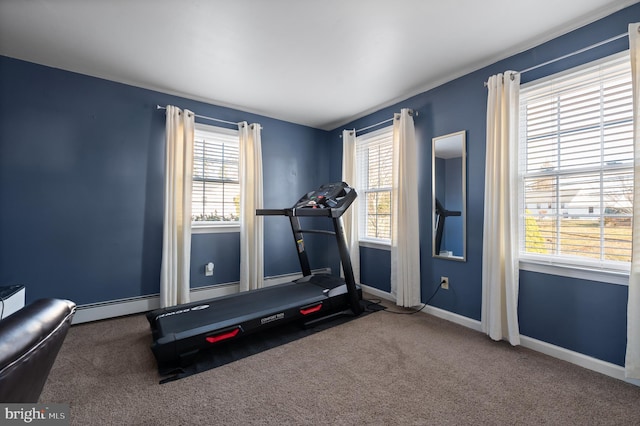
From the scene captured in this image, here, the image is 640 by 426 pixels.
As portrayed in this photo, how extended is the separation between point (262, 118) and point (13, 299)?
328cm

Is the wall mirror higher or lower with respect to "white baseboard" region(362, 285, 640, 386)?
A: higher

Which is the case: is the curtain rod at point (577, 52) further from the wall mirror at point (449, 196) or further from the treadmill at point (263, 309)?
the treadmill at point (263, 309)

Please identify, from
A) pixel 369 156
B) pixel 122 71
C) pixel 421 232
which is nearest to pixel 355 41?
pixel 369 156

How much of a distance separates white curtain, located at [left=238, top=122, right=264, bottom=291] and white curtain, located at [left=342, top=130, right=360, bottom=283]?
1269 mm

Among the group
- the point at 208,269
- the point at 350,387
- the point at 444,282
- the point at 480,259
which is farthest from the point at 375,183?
the point at 350,387

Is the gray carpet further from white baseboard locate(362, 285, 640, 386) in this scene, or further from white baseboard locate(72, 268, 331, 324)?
white baseboard locate(72, 268, 331, 324)

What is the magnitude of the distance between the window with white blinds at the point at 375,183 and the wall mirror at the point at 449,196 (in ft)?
2.36

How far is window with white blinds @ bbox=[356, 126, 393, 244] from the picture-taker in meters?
3.80

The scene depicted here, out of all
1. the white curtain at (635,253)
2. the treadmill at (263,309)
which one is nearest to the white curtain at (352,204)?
the treadmill at (263,309)

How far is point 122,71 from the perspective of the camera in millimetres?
2885

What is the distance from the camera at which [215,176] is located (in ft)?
12.4

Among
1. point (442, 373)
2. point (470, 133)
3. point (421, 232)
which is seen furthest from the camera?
point (421, 232)

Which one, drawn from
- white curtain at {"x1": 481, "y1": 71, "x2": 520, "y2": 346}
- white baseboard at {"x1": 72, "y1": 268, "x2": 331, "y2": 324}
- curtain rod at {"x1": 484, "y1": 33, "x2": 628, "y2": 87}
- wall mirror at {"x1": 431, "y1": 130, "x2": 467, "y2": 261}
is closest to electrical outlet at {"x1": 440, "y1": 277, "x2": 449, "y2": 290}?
wall mirror at {"x1": 431, "y1": 130, "x2": 467, "y2": 261}

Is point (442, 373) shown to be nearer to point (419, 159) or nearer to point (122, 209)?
point (419, 159)
